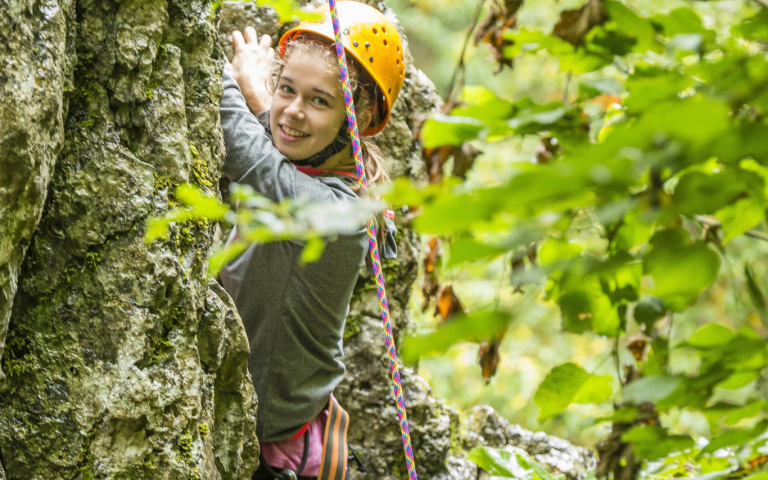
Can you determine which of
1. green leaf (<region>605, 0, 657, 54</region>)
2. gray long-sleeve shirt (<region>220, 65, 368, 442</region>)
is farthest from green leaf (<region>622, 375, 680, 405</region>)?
gray long-sleeve shirt (<region>220, 65, 368, 442</region>)

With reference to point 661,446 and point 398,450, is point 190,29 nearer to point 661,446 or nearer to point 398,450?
point 661,446

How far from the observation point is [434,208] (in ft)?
1.80

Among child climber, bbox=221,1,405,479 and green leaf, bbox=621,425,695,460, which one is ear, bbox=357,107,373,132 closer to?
child climber, bbox=221,1,405,479

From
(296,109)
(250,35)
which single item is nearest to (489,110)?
(296,109)

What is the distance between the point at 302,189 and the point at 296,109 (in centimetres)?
29

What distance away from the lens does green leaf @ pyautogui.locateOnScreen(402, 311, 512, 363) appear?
1.98 ft

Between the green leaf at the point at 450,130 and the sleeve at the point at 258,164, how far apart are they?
131 cm

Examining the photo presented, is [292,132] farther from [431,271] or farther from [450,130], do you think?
[450,130]

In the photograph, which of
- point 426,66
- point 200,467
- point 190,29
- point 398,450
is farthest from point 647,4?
point 200,467

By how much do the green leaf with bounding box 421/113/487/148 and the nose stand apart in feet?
4.90

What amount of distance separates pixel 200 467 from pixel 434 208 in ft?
4.22

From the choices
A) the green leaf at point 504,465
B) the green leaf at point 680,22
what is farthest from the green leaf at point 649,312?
the green leaf at point 504,465

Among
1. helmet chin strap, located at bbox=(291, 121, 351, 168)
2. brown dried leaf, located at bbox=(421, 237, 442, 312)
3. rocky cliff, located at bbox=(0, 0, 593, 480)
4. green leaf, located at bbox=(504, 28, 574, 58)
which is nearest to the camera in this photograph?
green leaf, located at bbox=(504, 28, 574, 58)

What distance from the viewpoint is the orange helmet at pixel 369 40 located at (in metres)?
2.20
